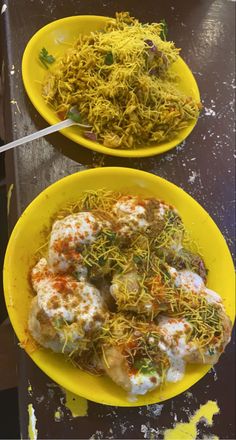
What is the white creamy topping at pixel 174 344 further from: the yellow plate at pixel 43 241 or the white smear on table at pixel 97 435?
the white smear on table at pixel 97 435

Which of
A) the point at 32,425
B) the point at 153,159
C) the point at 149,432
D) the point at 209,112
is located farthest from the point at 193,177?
the point at 32,425

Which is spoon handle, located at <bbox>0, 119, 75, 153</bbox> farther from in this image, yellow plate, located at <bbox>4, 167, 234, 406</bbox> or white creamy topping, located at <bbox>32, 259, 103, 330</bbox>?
white creamy topping, located at <bbox>32, 259, 103, 330</bbox>

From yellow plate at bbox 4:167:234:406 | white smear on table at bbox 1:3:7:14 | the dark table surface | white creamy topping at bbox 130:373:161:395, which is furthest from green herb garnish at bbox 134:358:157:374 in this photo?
white smear on table at bbox 1:3:7:14

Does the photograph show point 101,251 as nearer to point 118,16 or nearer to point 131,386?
point 131,386

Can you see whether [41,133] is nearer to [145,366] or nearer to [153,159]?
[153,159]

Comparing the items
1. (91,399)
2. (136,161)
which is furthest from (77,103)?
(91,399)

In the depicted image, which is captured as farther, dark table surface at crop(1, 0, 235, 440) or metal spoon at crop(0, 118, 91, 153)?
metal spoon at crop(0, 118, 91, 153)

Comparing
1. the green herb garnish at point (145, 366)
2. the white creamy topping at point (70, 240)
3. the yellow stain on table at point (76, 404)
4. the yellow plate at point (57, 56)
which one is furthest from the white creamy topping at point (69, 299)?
the yellow plate at point (57, 56)
